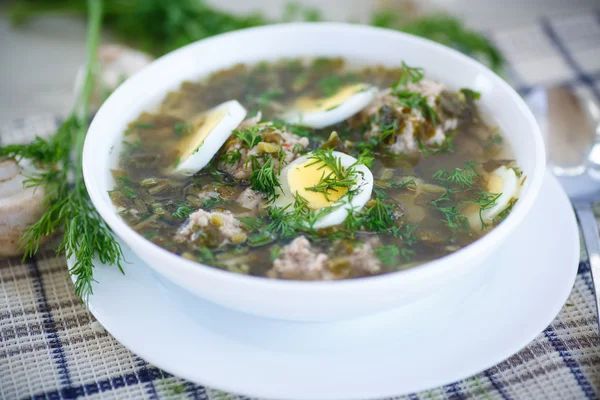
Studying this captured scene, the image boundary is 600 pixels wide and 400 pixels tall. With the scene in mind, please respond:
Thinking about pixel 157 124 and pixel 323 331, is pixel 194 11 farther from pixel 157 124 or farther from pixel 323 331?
pixel 323 331

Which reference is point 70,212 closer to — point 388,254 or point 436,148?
point 388,254

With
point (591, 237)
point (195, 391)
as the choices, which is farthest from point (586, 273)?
point (195, 391)

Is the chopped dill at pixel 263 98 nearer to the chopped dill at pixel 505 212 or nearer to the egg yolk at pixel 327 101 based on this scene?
Result: the egg yolk at pixel 327 101

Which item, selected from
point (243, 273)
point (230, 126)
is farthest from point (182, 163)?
point (243, 273)

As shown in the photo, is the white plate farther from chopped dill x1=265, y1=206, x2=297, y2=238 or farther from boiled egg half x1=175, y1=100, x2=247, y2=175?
boiled egg half x1=175, y1=100, x2=247, y2=175

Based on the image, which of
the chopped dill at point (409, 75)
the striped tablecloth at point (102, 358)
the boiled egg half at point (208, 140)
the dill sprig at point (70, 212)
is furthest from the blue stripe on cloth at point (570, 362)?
the dill sprig at point (70, 212)
